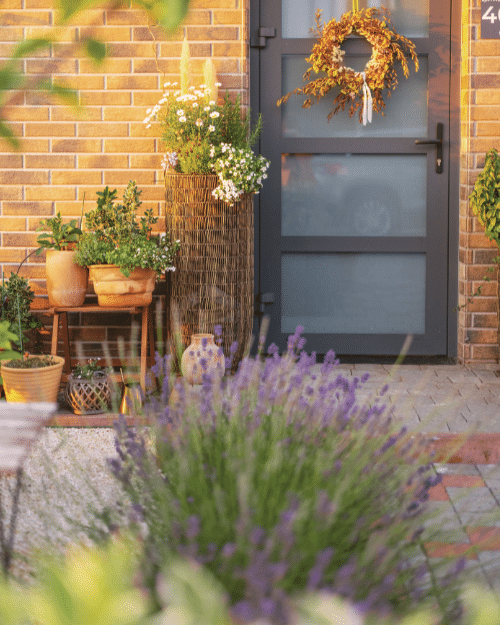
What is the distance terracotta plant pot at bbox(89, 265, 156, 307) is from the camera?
393 centimetres

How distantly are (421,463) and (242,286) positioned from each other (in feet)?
7.75

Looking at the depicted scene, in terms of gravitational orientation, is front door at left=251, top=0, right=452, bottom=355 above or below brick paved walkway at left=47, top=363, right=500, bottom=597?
above

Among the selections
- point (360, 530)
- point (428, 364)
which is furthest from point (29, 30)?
point (360, 530)

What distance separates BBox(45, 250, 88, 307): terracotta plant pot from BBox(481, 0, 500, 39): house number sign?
2.58m

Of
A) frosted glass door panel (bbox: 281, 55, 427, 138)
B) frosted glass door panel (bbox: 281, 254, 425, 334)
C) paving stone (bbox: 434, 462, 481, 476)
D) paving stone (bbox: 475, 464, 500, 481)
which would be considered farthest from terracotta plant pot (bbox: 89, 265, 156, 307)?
paving stone (bbox: 475, 464, 500, 481)

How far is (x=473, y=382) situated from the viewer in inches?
166

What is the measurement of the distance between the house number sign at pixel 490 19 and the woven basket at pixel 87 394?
2838mm

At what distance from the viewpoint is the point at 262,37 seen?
4551mm

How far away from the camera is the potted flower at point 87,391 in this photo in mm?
3725

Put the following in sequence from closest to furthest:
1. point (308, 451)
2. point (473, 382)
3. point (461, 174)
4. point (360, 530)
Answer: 1. point (360, 530)
2. point (308, 451)
3. point (473, 382)
4. point (461, 174)

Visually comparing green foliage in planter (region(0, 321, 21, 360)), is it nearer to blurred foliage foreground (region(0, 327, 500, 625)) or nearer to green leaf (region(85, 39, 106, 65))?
blurred foliage foreground (region(0, 327, 500, 625))

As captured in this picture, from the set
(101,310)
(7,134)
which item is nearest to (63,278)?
(101,310)

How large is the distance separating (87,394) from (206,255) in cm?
97

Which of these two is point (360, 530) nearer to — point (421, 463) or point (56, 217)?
point (421, 463)
